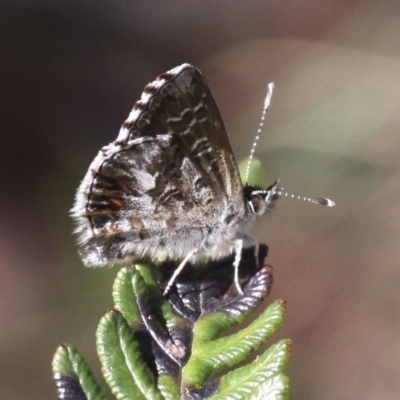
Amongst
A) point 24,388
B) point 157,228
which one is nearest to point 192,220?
point 157,228

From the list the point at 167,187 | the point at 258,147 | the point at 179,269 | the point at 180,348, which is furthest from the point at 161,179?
the point at 258,147

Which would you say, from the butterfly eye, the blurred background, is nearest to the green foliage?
the butterfly eye

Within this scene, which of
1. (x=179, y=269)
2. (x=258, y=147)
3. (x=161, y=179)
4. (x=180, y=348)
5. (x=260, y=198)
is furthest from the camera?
(x=258, y=147)

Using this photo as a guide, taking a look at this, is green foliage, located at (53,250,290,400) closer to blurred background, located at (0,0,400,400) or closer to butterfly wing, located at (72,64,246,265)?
butterfly wing, located at (72,64,246,265)

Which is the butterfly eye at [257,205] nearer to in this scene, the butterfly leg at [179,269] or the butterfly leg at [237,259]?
the butterfly leg at [237,259]

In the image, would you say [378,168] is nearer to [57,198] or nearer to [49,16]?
[57,198]

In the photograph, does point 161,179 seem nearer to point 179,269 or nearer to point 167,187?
point 167,187
